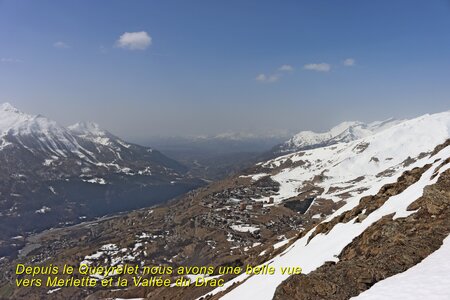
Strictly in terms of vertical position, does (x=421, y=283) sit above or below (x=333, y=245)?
above

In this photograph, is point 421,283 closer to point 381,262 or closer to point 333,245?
point 381,262

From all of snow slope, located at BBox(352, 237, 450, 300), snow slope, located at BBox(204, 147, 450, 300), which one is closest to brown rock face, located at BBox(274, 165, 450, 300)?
snow slope, located at BBox(352, 237, 450, 300)

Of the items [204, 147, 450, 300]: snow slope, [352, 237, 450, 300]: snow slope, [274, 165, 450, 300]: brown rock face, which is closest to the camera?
[352, 237, 450, 300]: snow slope

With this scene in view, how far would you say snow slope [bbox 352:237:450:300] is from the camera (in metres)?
19.5

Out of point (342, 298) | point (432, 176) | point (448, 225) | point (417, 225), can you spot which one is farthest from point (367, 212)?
point (342, 298)

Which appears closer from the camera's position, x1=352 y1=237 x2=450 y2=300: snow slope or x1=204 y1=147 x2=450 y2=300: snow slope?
x1=352 y1=237 x2=450 y2=300: snow slope

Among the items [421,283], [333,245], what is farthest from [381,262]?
[333,245]

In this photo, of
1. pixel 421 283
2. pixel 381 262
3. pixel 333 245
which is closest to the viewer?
pixel 421 283

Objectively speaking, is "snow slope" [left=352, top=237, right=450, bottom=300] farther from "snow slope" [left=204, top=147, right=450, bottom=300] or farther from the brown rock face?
"snow slope" [left=204, top=147, right=450, bottom=300]

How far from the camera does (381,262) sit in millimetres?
26266

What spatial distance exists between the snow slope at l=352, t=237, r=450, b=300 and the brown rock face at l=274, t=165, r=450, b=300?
869mm

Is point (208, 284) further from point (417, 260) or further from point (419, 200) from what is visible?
point (417, 260)

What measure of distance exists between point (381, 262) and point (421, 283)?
512 centimetres

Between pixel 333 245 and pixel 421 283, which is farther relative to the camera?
pixel 333 245
